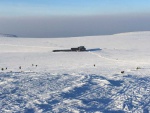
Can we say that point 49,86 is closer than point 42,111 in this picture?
No

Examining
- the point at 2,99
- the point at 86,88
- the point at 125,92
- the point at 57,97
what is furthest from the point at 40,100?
the point at 125,92

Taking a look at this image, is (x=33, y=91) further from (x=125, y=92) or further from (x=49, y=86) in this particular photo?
(x=125, y=92)

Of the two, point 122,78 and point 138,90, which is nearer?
point 138,90

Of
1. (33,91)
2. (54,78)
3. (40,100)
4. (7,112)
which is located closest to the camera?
(7,112)

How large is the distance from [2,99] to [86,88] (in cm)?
356

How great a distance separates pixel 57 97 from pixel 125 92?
2.88 meters

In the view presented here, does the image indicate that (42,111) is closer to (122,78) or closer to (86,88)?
(86,88)

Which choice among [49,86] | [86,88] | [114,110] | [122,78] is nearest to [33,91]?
[49,86]

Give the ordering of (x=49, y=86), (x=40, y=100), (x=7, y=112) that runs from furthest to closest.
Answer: (x=49, y=86)
(x=40, y=100)
(x=7, y=112)

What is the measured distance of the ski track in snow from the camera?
1016 centimetres

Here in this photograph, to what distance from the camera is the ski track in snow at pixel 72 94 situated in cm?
1016

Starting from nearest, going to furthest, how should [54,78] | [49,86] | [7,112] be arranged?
[7,112] < [49,86] < [54,78]

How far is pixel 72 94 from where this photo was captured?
38.4 ft

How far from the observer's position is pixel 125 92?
40.2 feet
